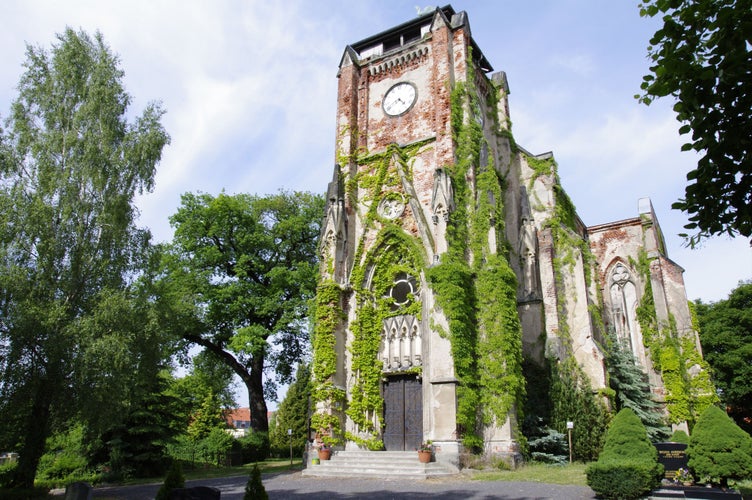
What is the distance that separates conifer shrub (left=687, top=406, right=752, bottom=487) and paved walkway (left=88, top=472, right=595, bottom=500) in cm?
249

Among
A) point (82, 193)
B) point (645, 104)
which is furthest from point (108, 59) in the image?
point (645, 104)

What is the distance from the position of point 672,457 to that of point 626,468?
109 inches

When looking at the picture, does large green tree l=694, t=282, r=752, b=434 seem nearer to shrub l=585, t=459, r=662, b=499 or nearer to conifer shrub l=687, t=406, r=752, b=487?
conifer shrub l=687, t=406, r=752, b=487

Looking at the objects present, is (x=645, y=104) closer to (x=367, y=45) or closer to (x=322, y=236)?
(x=322, y=236)

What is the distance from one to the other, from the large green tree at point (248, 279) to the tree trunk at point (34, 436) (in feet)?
35.9

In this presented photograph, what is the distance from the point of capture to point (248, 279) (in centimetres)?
2864

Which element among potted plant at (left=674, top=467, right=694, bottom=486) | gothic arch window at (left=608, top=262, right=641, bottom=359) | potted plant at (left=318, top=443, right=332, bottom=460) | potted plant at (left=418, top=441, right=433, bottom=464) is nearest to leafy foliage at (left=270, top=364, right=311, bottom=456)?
potted plant at (left=318, top=443, right=332, bottom=460)

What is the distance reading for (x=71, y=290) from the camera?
16062 mm

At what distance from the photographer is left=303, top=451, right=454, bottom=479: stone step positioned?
54.4 ft

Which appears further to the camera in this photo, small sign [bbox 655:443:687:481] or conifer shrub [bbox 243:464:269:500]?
small sign [bbox 655:443:687:481]

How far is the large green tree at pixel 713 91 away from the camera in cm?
563

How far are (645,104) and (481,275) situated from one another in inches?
541

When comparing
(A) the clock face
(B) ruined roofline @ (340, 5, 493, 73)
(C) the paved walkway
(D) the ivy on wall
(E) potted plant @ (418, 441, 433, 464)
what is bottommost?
(C) the paved walkway

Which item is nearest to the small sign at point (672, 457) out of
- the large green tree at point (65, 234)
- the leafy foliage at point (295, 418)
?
the large green tree at point (65, 234)
